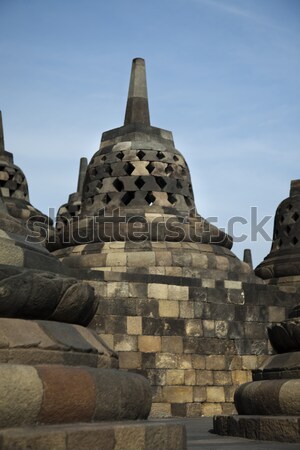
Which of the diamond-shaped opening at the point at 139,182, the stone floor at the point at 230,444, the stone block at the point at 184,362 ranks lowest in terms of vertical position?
the stone floor at the point at 230,444

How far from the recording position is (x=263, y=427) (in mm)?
6496

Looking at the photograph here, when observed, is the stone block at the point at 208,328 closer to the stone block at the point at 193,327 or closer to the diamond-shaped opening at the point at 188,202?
the stone block at the point at 193,327

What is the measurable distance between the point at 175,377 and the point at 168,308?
1.15 m

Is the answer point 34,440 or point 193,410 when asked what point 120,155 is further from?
point 34,440

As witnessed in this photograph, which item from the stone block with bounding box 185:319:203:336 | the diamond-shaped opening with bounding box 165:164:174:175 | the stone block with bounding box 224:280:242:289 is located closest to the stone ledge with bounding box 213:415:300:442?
the stone block with bounding box 185:319:203:336

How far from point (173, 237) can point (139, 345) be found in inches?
136

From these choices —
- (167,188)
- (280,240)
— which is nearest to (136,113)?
(167,188)

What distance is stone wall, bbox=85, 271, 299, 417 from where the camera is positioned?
42.5ft

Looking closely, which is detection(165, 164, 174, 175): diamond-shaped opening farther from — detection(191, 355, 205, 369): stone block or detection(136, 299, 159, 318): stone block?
detection(191, 355, 205, 369): stone block

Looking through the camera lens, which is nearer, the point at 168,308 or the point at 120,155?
the point at 168,308

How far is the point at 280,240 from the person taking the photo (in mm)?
19844

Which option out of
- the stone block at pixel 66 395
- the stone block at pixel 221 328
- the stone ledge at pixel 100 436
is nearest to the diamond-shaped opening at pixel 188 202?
the stone block at pixel 221 328

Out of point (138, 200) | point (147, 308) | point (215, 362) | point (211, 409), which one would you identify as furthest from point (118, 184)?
point (211, 409)

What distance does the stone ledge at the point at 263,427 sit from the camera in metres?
6.23
